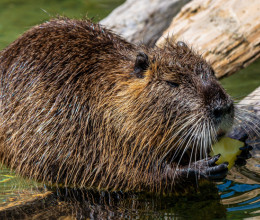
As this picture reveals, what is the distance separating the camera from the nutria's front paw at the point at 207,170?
12.6ft

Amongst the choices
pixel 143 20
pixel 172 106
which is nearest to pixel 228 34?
pixel 143 20

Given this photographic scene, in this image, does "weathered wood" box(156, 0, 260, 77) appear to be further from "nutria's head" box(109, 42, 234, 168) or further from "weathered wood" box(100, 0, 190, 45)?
"nutria's head" box(109, 42, 234, 168)

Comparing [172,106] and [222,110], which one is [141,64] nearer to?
[172,106]

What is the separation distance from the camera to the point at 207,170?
387 cm

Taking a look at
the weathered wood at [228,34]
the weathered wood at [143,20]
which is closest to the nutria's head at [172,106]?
the weathered wood at [228,34]

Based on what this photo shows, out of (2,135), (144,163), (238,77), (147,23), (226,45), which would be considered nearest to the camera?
(144,163)

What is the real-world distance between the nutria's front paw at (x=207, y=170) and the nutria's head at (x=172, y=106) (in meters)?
0.09

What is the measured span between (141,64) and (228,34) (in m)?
2.05

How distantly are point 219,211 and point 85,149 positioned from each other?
123cm

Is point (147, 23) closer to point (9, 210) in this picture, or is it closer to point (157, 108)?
point (157, 108)

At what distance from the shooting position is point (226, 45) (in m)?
5.85

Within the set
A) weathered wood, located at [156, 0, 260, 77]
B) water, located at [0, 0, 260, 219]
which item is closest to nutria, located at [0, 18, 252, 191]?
water, located at [0, 0, 260, 219]

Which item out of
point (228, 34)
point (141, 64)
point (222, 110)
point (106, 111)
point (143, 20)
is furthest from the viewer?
point (143, 20)

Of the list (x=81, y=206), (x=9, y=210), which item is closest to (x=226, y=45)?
(x=81, y=206)
